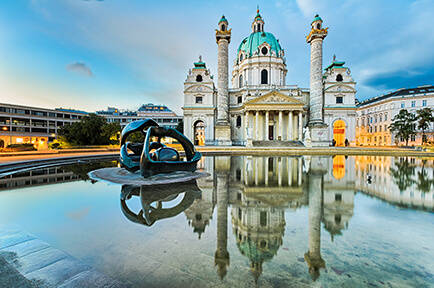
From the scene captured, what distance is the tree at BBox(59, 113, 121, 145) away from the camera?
27.9 metres

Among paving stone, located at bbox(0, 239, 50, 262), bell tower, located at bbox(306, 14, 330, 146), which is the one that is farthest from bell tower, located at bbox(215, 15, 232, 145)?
paving stone, located at bbox(0, 239, 50, 262)

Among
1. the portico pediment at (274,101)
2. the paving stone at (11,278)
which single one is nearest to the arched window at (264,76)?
the portico pediment at (274,101)

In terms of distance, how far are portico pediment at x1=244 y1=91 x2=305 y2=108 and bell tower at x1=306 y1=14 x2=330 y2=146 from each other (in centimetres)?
389

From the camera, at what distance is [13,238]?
138 inches

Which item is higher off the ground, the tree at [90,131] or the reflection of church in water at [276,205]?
the tree at [90,131]

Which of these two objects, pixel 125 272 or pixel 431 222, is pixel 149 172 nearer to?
pixel 125 272

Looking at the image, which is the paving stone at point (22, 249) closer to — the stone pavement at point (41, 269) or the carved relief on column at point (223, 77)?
the stone pavement at point (41, 269)

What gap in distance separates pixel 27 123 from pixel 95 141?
138 ft

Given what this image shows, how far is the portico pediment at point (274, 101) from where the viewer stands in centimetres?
3816

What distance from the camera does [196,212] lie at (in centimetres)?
518

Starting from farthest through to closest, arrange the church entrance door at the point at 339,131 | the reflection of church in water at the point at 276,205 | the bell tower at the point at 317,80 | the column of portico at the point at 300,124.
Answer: the church entrance door at the point at 339,131
the column of portico at the point at 300,124
the bell tower at the point at 317,80
the reflection of church in water at the point at 276,205

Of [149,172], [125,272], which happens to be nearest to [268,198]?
[125,272]

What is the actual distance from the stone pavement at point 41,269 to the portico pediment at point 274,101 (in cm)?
3839

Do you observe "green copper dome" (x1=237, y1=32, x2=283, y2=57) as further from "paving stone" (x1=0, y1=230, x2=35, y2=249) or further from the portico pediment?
"paving stone" (x1=0, y1=230, x2=35, y2=249)
